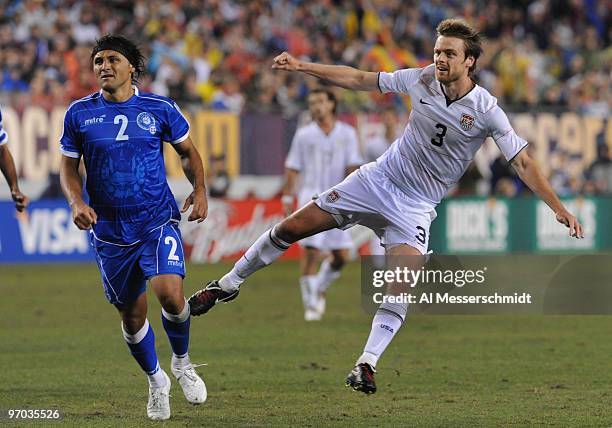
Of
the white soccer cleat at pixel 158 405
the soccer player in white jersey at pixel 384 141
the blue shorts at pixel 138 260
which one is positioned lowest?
the white soccer cleat at pixel 158 405

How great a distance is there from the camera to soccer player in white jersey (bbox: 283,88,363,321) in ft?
48.7

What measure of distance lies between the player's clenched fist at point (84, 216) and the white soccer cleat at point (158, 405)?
4.37 ft

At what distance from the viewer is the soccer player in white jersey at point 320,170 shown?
14.8 meters

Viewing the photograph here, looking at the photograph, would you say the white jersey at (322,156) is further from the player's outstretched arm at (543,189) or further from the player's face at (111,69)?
the player's face at (111,69)

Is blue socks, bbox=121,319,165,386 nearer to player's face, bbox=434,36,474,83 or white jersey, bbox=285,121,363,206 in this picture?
player's face, bbox=434,36,474,83

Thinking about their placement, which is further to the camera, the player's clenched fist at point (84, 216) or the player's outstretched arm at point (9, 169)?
the player's outstretched arm at point (9, 169)

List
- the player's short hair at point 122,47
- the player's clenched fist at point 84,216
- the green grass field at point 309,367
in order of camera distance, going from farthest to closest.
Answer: the green grass field at point 309,367
the player's short hair at point 122,47
the player's clenched fist at point 84,216

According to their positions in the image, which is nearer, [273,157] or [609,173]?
[273,157]

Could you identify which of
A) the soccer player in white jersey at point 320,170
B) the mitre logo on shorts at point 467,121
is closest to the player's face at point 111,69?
the mitre logo on shorts at point 467,121

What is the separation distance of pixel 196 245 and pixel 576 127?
27.7 ft

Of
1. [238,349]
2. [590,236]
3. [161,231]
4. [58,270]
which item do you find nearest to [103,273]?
[161,231]

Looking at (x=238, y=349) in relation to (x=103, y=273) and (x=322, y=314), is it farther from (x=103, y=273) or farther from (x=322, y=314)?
(x=103, y=273)

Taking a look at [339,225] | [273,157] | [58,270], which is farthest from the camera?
[273,157]

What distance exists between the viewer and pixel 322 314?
1528 centimetres
